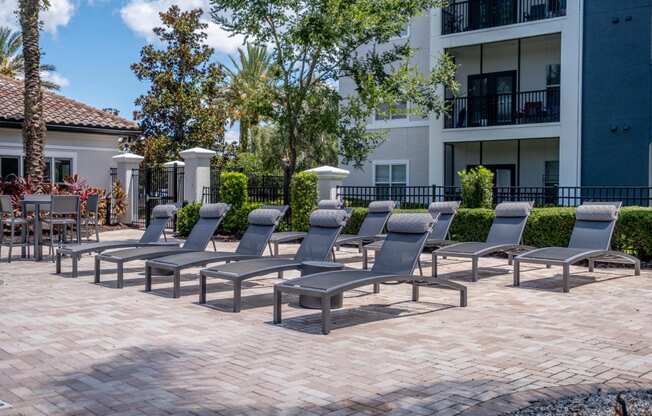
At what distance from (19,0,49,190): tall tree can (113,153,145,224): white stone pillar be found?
235 inches

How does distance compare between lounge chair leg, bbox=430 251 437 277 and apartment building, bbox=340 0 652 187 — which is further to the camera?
apartment building, bbox=340 0 652 187

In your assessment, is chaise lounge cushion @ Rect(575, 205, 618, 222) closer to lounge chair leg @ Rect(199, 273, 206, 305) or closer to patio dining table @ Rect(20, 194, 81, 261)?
lounge chair leg @ Rect(199, 273, 206, 305)

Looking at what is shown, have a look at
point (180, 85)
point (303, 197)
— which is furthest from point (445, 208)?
point (180, 85)

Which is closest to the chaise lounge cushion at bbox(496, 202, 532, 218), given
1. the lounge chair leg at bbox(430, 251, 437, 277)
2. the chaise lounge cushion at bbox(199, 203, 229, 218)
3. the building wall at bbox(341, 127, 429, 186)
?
the lounge chair leg at bbox(430, 251, 437, 277)

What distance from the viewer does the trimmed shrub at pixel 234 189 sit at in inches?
746

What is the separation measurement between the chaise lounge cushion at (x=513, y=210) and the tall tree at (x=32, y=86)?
38.8 ft

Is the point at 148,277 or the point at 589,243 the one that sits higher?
the point at 589,243

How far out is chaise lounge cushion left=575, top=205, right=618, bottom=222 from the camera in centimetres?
1114

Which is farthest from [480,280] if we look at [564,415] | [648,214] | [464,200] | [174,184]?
[174,184]

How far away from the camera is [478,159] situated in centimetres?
2506

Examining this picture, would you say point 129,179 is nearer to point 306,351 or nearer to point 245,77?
point 245,77

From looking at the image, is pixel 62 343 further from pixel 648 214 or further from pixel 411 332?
pixel 648 214

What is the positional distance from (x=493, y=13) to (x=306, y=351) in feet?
66.7

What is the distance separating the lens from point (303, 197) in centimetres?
1800
